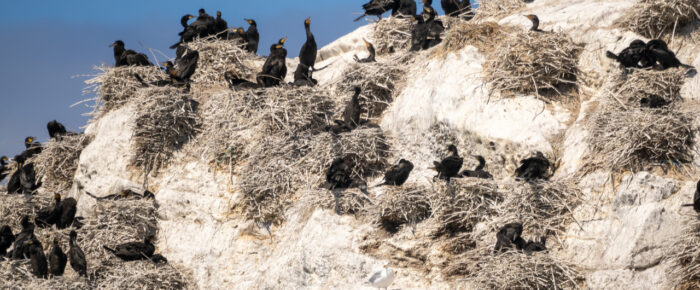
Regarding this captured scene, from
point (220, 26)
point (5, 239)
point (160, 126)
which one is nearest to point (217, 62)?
point (220, 26)

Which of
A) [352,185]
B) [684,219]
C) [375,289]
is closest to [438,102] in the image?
[352,185]

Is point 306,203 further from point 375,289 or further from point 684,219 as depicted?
point 684,219

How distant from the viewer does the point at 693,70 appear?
12766 millimetres

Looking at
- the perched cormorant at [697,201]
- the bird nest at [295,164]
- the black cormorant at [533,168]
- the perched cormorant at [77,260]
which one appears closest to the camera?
the perched cormorant at [697,201]

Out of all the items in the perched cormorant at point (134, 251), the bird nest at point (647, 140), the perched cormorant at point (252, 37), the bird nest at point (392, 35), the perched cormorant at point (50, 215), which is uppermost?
the perched cormorant at point (252, 37)

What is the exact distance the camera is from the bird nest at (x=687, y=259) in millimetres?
9852

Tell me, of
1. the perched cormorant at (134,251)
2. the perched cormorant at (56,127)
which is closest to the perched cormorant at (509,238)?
the perched cormorant at (134,251)

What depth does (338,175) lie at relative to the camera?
13.5m

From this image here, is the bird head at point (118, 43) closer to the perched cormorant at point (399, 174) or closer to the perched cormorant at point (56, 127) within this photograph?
the perched cormorant at point (56, 127)

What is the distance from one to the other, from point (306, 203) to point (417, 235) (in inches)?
91.5

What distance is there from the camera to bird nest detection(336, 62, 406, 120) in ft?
53.0

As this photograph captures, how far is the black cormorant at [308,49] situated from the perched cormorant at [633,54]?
6.62 m

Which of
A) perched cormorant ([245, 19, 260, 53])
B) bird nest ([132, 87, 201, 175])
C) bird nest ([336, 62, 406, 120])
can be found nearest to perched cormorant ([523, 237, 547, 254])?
bird nest ([336, 62, 406, 120])

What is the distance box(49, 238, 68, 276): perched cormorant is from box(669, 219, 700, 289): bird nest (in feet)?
33.4
